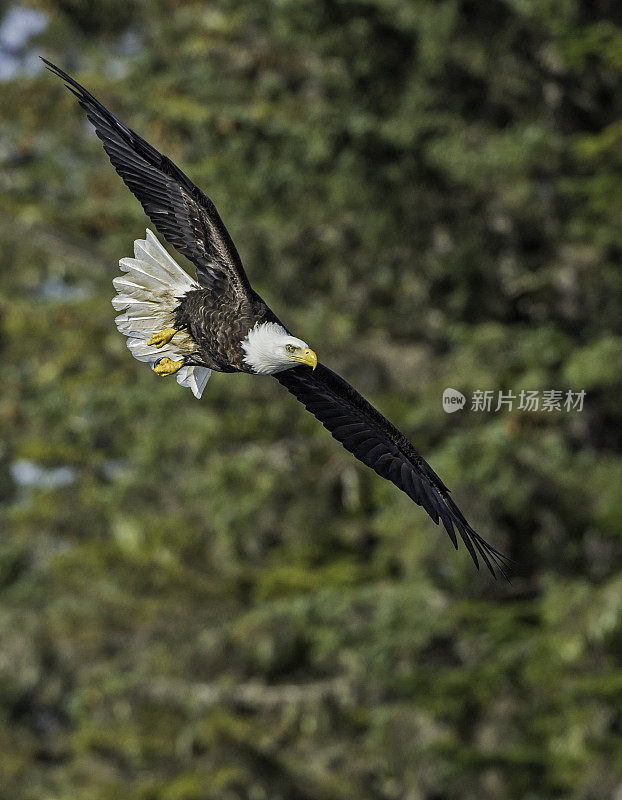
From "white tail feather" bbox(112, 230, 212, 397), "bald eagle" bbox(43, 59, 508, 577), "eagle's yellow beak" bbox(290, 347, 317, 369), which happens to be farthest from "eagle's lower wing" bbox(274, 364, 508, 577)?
"eagle's yellow beak" bbox(290, 347, 317, 369)

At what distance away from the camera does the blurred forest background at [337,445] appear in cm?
1323

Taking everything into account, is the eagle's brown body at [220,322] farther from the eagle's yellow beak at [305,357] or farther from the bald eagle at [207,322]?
the eagle's yellow beak at [305,357]

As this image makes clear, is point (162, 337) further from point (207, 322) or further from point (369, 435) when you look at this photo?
point (369, 435)

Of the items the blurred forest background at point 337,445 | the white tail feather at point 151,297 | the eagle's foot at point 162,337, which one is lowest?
the eagle's foot at point 162,337

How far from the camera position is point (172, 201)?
4.00 metres

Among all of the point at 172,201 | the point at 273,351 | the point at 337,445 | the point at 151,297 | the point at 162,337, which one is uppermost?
the point at 337,445

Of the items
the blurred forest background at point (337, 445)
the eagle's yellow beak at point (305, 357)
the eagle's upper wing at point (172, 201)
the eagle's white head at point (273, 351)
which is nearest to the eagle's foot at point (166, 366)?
the eagle's upper wing at point (172, 201)

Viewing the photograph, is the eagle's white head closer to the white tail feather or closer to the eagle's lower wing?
the white tail feather

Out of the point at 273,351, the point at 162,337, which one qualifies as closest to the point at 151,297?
the point at 162,337

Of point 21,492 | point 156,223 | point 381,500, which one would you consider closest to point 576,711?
point 381,500

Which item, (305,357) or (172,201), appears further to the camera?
(172,201)

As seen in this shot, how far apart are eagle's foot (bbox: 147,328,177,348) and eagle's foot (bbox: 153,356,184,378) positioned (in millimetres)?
44

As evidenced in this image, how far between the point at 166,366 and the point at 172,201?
1.95ft

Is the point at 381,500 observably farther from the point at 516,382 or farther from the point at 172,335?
the point at 172,335
